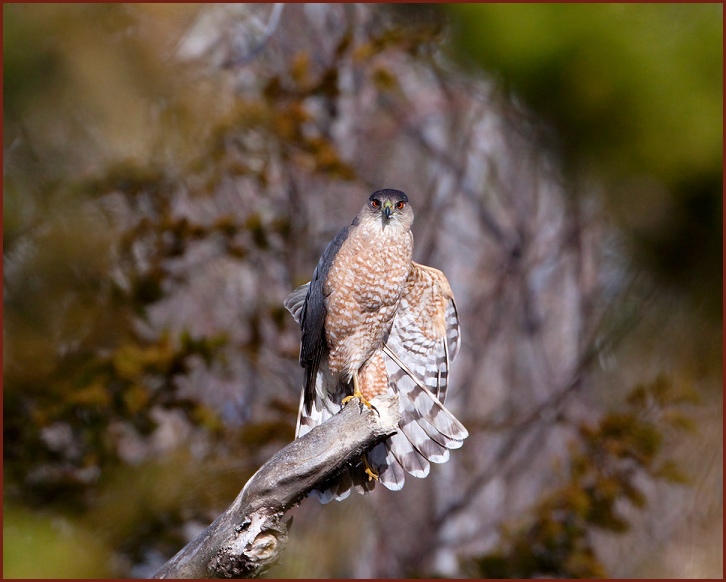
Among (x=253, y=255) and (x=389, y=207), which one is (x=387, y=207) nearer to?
(x=389, y=207)

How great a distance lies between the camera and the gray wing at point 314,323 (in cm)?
328

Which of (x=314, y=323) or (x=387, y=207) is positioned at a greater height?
(x=387, y=207)

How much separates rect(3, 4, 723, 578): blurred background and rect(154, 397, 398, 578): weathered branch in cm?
237

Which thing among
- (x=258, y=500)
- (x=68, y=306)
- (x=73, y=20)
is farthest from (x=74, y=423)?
(x=258, y=500)

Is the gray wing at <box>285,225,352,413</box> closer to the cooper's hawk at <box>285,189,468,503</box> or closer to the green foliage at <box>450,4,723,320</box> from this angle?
the cooper's hawk at <box>285,189,468,503</box>

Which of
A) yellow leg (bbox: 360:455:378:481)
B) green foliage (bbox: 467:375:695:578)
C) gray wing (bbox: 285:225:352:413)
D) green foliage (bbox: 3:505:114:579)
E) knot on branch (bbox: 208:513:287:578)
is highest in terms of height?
green foliage (bbox: 3:505:114:579)

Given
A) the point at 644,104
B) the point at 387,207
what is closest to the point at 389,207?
the point at 387,207

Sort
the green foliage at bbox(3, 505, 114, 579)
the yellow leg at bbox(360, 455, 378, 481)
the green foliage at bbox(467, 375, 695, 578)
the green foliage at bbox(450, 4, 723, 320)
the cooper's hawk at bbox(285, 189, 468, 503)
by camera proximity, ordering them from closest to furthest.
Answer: the yellow leg at bbox(360, 455, 378, 481) < the cooper's hawk at bbox(285, 189, 468, 503) < the green foliage at bbox(450, 4, 723, 320) < the green foliage at bbox(3, 505, 114, 579) < the green foliage at bbox(467, 375, 695, 578)

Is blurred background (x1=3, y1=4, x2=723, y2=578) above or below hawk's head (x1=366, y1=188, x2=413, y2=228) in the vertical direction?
above

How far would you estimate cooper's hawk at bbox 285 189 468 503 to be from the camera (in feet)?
10.5

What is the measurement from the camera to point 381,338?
133 inches

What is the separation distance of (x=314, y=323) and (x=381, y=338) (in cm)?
29

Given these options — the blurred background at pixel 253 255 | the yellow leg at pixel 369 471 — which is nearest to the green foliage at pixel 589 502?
the blurred background at pixel 253 255

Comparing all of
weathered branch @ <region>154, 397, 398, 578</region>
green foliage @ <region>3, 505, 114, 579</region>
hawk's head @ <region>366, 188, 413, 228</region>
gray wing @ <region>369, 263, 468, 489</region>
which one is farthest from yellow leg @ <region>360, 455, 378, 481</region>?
green foliage @ <region>3, 505, 114, 579</region>
